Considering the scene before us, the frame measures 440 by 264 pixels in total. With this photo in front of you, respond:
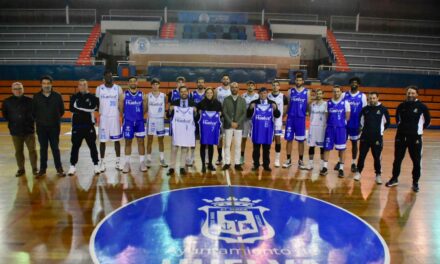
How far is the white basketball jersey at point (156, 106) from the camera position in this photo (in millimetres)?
6573

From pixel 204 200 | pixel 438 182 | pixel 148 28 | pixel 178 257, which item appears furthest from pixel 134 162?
pixel 148 28

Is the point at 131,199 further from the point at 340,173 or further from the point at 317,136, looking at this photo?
the point at 340,173

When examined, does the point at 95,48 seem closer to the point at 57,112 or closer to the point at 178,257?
the point at 57,112

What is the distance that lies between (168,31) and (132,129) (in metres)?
12.8

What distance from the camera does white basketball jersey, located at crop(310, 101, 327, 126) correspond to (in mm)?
6530

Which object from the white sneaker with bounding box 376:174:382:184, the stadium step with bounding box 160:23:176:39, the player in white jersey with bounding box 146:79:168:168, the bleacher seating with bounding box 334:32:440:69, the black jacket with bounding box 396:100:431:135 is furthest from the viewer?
the stadium step with bounding box 160:23:176:39

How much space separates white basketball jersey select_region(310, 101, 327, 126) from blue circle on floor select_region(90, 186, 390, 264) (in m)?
1.80

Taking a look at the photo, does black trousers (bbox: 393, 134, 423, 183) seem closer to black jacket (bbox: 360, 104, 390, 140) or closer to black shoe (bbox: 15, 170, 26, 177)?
black jacket (bbox: 360, 104, 390, 140)

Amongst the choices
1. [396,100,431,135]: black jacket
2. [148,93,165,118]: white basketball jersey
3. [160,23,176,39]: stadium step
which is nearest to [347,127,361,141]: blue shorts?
[396,100,431,135]: black jacket

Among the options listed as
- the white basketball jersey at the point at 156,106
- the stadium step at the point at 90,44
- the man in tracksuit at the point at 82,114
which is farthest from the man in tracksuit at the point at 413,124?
the stadium step at the point at 90,44

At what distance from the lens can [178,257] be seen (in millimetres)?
3518

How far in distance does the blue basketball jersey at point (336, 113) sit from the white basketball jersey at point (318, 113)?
0.13 meters

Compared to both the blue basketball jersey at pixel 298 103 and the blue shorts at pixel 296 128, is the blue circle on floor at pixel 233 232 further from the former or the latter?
the blue basketball jersey at pixel 298 103

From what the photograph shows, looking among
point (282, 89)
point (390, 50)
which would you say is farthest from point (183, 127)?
point (390, 50)
